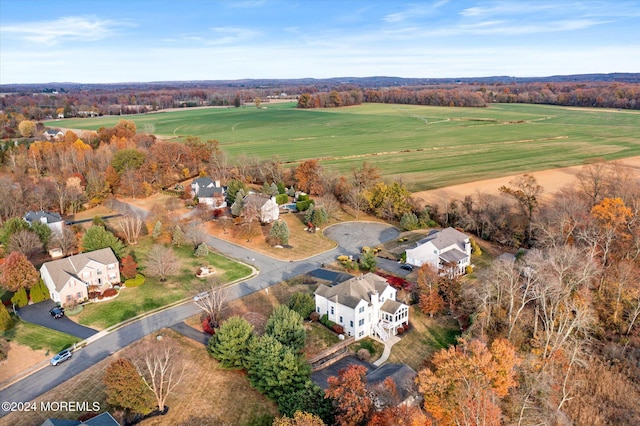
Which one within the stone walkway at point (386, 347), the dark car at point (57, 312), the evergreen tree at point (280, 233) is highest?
the evergreen tree at point (280, 233)

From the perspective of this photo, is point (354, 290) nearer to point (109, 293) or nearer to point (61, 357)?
point (61, 357)

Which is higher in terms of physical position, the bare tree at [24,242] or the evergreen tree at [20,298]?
the bare tree at [24,242]

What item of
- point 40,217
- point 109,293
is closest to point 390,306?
point 109,293

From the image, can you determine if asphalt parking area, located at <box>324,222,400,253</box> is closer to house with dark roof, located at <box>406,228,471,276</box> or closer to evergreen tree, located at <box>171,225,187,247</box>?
house with dark roof, located at <box>406,228,471,276</box>

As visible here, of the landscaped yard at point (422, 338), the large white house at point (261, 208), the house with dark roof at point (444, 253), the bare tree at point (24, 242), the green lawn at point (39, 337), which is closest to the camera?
the landscaped yard at point (422, 338)

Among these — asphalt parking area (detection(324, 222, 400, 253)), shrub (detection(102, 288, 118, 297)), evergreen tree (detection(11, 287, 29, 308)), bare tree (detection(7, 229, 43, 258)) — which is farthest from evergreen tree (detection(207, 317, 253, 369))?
bare tree (detection(7, 229, 43, 258))

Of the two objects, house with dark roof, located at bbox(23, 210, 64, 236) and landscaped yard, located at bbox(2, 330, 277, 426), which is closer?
landscaped yard, located at bbox(2, 330, 277, 426)

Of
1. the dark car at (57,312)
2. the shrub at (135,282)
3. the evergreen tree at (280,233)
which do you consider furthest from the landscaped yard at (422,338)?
the dark car at (57,312)

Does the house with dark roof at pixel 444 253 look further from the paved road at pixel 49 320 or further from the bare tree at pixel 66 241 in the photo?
the bare tree at pixel 66 241
